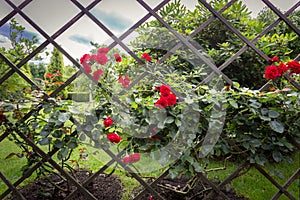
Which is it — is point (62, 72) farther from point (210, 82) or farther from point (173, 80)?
point (210, 82)

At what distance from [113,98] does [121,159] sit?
35 cm

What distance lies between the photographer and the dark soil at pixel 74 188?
67.4 inches

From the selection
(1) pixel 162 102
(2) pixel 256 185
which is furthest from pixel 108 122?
(2) pixel 256 185

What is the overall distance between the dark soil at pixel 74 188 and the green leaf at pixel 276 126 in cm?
106

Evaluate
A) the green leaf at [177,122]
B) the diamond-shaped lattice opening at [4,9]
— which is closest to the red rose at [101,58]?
the green leaf at [177,122]

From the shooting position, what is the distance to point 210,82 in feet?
5.17

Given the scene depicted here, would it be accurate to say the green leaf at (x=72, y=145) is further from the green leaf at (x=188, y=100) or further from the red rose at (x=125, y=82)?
the green leaf at (x=188, y=100)

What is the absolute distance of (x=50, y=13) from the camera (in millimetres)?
1601

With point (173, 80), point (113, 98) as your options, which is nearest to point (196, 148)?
point (173, 80)

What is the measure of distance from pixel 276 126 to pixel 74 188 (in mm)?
1358

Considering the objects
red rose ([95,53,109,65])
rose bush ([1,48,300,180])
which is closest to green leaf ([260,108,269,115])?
rose bush ([1,48,300,180])

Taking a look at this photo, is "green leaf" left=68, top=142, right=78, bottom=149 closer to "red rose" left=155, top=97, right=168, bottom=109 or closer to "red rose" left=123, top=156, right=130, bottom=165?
"red rose" left=123, top=156, right=130, bottom=165

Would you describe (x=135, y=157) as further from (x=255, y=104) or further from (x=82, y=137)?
(x=255, y=104)

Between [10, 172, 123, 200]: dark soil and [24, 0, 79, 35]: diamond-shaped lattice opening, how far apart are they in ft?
3.06
